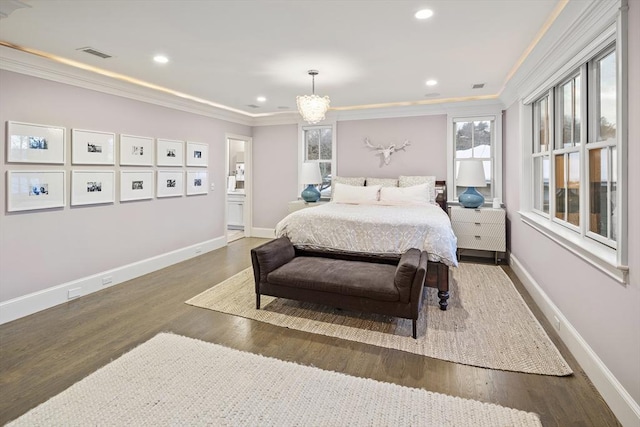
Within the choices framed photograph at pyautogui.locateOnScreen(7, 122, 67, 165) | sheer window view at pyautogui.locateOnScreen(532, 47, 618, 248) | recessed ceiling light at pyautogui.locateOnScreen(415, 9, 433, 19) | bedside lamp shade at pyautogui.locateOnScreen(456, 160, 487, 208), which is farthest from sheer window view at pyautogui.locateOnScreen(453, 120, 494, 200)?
framed photograph at pyautogui.locateOnScreen(7, 122, 67, 165)

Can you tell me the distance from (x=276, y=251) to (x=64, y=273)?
237 centimetres

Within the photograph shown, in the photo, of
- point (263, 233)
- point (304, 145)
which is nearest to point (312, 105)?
point (304, 145)

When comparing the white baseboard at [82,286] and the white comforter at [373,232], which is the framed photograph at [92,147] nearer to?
the white baseboard at [82,286]

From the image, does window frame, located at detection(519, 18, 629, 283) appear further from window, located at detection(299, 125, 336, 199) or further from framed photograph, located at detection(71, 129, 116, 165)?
framed photograph, located at detection(71, 129, 116, 165)

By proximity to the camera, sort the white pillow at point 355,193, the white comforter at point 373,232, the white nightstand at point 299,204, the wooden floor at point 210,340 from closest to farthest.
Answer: the wooden floor at point 210,340
the white comforter at point 373,232
the white pillow at point 355,193
the white nightstand at point 299,204

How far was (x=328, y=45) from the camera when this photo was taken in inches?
125

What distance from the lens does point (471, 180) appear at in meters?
5.17

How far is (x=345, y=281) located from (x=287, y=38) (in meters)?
2.22

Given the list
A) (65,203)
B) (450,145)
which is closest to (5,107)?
(65,203)

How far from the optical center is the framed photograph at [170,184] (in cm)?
495

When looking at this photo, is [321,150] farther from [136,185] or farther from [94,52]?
[94,52]

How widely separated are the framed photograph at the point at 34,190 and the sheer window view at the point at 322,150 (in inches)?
163

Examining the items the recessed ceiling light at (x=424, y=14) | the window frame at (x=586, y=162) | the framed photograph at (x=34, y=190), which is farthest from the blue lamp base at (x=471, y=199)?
the framed photograph at (x=34, y=190)

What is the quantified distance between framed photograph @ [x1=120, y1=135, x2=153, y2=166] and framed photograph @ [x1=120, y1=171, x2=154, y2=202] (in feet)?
0.45
